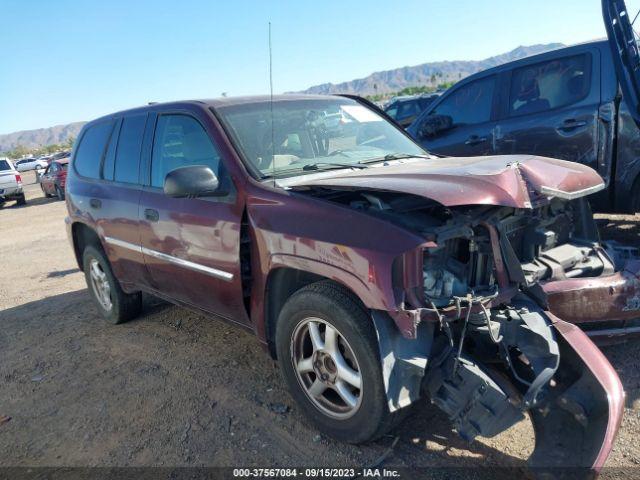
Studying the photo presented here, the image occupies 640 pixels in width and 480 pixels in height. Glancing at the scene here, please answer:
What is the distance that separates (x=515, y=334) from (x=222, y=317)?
6.50 feet

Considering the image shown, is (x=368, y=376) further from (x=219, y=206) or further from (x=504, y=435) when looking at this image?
(x=219, y=206)

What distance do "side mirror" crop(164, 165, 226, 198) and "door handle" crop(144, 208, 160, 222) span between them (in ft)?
2.62

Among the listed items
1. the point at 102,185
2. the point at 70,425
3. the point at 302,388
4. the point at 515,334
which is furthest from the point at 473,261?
the point at 102,185

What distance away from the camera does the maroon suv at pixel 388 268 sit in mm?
2396

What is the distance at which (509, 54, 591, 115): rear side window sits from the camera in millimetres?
5004

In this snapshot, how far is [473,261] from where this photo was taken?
8.93 ft

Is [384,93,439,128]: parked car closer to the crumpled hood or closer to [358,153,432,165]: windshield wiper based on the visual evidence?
[358,153,432,165]: windshield wiper

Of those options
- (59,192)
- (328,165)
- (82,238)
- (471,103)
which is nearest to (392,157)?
(328,165)

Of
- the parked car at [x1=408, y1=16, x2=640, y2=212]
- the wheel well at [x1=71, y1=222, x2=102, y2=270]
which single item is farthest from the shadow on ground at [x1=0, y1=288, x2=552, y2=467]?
the parked car at [x1=408, y1=16, x2=640, y2=212]

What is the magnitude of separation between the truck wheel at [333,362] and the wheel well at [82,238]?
2.88 metres

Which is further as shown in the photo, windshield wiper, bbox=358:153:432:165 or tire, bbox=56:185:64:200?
tire, bbox=56:185:64:200

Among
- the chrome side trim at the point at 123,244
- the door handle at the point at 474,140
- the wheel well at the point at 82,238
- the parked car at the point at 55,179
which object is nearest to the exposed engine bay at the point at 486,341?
the chrome side trim at the point at 123,244

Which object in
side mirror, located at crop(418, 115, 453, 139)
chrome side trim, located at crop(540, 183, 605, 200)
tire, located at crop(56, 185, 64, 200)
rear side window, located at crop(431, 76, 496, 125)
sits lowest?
tire, located at crop(56, 185, 64, 200)

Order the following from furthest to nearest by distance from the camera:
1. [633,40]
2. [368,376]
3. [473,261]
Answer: [633,40] → [473,261] → [368,376]
